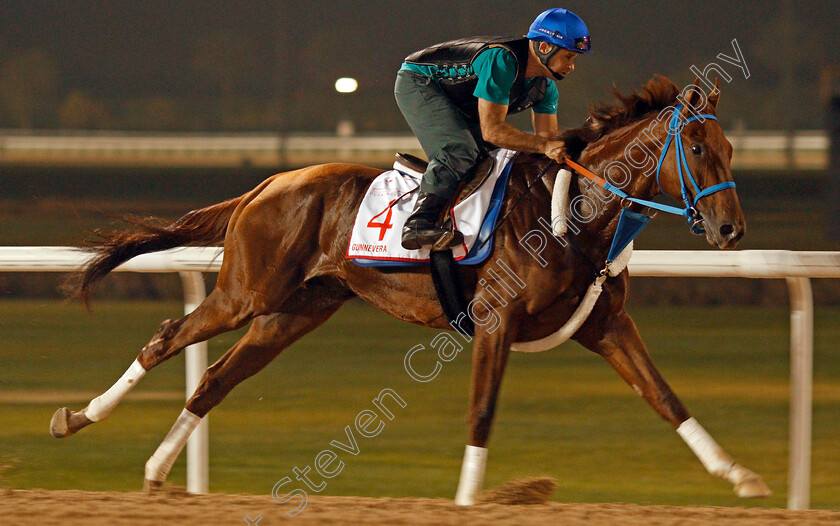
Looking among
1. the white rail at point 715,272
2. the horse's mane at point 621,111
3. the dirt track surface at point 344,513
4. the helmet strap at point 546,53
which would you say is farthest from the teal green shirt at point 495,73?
the dirt track surface at point 344,513

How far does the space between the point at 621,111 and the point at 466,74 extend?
53cm

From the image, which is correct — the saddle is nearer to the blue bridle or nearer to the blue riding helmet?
the blue riding helmet

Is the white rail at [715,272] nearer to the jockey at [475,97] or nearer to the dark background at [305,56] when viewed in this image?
the jockey at [475,97]

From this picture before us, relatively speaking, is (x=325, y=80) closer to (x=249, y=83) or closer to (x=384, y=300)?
(x=249, y=83)

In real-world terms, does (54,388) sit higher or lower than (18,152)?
lower

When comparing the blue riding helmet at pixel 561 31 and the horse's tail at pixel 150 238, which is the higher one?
the blue riding helmet at pixel 561 31

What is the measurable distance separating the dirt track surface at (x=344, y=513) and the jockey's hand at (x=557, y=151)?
108 cm

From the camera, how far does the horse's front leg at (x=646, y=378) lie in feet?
11.3

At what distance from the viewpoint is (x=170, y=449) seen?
13.0 ft

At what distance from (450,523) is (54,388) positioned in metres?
4.12

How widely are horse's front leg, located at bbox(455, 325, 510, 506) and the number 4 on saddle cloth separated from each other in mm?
286

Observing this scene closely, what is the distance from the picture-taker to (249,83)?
109 ft

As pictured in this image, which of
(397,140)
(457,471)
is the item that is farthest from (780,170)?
(457,471)

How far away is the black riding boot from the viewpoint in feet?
11.8
